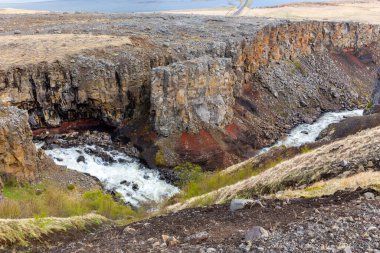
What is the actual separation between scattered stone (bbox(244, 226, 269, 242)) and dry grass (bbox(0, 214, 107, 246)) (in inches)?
262

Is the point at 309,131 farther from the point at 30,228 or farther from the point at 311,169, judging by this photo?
the point at 30,228

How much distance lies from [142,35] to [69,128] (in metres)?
15.0

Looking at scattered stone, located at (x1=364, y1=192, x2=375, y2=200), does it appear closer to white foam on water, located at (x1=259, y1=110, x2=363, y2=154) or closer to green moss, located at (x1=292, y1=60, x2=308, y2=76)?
white foam on water, located at (x1=259, y1=110, x2=363, y2=154)

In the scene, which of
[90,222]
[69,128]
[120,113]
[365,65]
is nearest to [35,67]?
[69,128]

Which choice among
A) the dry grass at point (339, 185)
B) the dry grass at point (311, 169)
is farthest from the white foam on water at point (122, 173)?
the dry grass at point (339, 185)

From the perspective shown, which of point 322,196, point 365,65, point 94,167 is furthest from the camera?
point 365,65

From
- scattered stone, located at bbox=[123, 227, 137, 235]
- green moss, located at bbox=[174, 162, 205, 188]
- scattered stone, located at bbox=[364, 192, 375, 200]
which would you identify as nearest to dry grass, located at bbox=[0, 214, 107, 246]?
scattered stone, located at bbox=[123, 227, 137, 235]

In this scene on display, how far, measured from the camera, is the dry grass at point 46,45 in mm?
32656

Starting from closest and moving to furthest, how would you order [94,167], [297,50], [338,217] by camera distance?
[338,217], [94,167], [297,50]

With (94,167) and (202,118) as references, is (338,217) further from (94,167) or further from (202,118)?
(202,118)

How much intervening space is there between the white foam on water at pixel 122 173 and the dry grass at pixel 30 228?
13972 mm

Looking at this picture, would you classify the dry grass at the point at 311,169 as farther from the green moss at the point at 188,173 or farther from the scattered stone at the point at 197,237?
the green moss at the point at 188,173

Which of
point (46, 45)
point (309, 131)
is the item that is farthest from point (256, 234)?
point (309, 131)

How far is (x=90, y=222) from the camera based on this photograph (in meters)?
14.3
